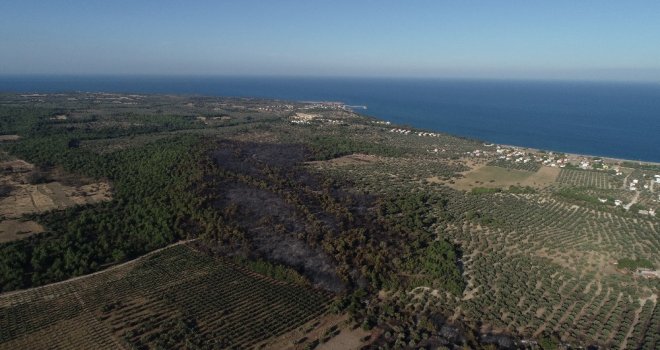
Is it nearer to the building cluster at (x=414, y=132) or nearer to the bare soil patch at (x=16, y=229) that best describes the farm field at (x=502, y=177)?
the building cluster at (x=414, y=132)

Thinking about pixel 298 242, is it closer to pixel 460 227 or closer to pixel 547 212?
pixel 460 227

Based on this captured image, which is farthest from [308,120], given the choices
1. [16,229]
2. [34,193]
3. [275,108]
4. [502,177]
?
[16,229]

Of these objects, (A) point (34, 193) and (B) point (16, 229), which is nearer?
(B) point (16, 229)

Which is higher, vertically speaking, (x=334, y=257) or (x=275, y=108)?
(x=275, y=108)

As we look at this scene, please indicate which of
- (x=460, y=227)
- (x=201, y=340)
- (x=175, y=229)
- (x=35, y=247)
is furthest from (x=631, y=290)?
(x=35, y=247)

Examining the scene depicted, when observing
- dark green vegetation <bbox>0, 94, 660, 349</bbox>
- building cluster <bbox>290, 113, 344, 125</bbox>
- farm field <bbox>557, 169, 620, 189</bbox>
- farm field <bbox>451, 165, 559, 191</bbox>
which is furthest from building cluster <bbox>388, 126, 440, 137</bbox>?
farm field <bbox>557, 169, 620, 189</bbox>

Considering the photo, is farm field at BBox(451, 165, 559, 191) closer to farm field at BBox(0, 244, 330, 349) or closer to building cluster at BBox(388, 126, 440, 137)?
building cluster at BBox(388, 126, 440, 137)

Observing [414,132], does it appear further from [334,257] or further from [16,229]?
[16,229]
